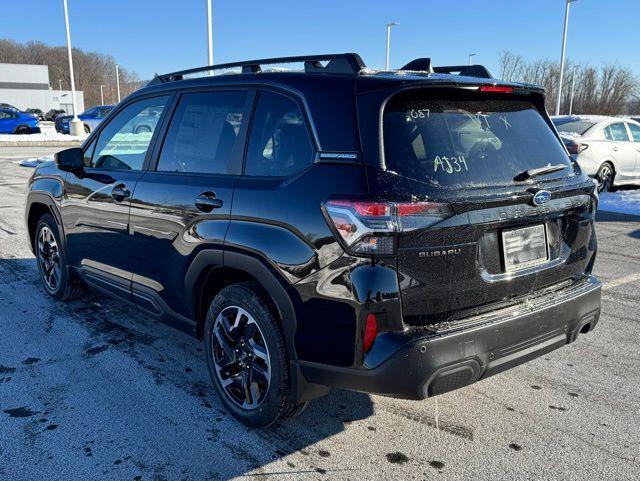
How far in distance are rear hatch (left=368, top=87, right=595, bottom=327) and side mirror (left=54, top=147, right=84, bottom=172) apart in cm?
281

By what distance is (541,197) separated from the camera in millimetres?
2676

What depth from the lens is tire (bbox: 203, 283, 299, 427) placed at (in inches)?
106

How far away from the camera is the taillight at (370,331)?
2311mm

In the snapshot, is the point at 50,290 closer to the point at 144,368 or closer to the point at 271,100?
the point at 144,368

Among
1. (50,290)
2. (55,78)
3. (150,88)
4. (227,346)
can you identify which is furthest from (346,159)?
(55,78)

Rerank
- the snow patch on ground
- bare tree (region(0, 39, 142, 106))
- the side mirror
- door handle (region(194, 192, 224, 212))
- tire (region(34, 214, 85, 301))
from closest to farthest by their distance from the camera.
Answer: door handle (region(194, 192, 224, 212))
the side mirror
tire (region(34, 214, 85, 301))
the snow patch on ground
bare tree (region(0, 39, 142, 106))

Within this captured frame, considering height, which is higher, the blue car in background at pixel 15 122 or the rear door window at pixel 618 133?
the blue car in background at pixel 15 122

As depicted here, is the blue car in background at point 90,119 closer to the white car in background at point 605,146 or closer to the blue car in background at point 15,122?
the blue car in background at point 15,122

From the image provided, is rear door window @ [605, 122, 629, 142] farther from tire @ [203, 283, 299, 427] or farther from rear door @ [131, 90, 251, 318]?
tire @ [203, 283, 299, 427]

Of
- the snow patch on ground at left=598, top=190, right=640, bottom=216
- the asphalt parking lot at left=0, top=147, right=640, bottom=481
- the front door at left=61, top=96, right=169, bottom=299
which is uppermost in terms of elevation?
the front door at left=61, top=96, right=169, bottom=299

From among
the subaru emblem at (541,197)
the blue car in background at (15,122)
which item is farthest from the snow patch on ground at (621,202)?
the blue car in background at (15,122)

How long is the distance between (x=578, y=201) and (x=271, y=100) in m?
1.76

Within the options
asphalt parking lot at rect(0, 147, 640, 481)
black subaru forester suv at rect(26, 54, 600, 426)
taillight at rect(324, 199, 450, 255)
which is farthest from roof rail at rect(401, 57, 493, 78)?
asphalt parking lot at rect(0, 147, 640, 481)

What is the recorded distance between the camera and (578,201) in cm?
295
